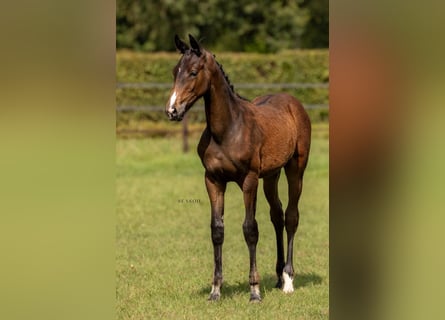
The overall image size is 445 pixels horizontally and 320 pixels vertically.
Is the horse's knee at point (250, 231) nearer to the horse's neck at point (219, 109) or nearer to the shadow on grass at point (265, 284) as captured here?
the shadow on grass at point (265, 284)

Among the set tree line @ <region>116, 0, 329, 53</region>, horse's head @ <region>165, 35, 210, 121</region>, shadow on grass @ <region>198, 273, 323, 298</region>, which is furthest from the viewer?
tree line @ <region>116, 0, 329, 53</region>

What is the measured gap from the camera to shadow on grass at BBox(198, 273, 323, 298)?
5973 mm

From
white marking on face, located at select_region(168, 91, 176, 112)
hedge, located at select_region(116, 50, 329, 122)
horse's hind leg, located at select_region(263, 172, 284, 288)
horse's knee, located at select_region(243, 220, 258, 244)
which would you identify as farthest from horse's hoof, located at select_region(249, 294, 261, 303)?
hedge, located at select_region(116, 50, 329, 122)

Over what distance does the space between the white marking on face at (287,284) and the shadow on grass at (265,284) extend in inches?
5.8

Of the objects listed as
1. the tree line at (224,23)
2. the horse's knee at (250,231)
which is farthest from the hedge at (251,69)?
the horse's knee at (250,231)

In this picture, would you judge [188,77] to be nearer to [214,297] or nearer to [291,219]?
[214,297]

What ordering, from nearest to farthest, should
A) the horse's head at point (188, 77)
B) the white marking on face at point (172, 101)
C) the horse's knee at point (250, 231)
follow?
the white marking on face at point (172, 101) → the horse's head at point (188, 77) → the horse's knee at point (250, 231)

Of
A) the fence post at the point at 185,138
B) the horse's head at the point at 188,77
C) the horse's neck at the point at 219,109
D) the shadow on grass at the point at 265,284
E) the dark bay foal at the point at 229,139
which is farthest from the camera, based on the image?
the fence post at the point at 185,138

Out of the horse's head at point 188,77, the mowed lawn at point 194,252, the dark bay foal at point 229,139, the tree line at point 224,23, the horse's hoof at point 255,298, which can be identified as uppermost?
the tree line at point 224,23

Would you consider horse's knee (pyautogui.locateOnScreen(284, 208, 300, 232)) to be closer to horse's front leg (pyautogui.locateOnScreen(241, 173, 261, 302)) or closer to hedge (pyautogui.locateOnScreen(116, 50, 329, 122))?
horse's front leg (pyautogui.locateOnScreen(241, 173, 261, 302))

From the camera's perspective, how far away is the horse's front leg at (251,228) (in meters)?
5.55
